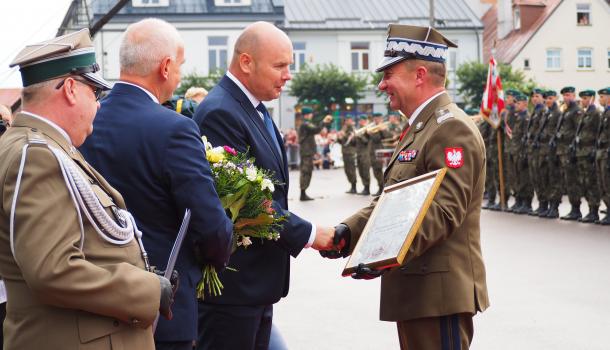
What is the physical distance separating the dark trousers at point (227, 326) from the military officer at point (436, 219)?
0.61 meters

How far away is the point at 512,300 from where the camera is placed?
30.0 feet

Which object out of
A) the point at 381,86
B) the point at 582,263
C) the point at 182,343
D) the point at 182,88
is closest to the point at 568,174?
the point at 582,263

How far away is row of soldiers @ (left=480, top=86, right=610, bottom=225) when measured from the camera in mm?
16422

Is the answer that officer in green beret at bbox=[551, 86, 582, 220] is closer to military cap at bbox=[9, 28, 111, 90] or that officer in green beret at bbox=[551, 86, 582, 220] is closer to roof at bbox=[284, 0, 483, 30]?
military cap at bbox=[9, 28, 111, 90]

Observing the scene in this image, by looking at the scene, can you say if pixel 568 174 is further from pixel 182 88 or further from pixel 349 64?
pixel 349 64

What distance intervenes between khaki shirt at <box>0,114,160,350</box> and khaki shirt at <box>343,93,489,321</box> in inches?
63.1

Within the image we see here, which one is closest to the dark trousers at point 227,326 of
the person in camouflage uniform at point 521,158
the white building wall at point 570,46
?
the person in camouflage uniform at point 521,158

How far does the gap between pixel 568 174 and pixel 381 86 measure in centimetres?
1330

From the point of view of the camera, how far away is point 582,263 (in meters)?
11.4

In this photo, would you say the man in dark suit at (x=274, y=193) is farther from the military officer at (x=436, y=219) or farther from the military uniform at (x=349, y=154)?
the military uniform at (x=349, y=154)

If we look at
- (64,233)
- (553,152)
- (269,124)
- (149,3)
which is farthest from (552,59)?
(64,233)

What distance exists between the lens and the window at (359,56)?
5825 cm

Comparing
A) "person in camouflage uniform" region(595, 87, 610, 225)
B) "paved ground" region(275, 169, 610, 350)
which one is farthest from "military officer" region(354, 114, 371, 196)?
"paved ground" region(275, 169, 610, 350)

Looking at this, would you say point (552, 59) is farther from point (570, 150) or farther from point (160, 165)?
point (160, 165)
